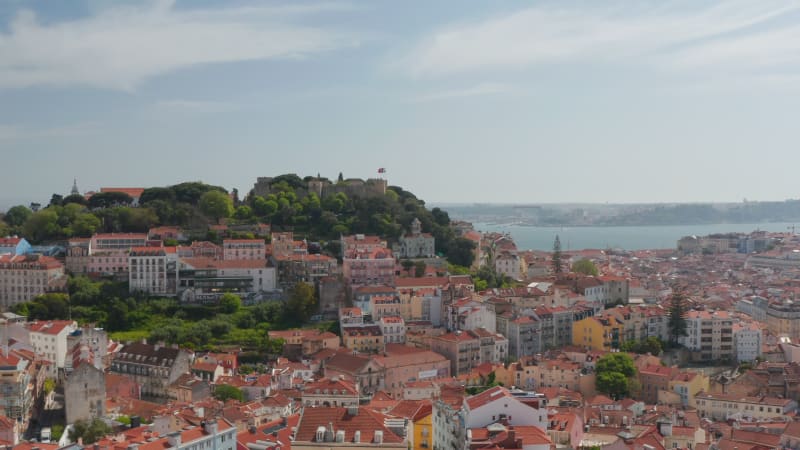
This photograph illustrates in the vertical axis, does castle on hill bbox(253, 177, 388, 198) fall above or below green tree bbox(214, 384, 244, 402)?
above

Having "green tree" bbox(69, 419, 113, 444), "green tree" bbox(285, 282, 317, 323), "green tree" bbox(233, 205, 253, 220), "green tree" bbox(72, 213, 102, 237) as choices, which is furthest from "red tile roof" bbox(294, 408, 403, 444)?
"green tree" bbox(233, 205, 253, 220)

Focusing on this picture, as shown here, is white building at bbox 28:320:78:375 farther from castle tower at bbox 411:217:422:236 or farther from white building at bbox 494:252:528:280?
white building at bbox 494:252:528:280

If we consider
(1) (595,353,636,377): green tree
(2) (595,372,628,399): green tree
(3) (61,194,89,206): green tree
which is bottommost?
(2) (595,372,628,399): green tree

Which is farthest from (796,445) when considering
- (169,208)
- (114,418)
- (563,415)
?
(169,208)

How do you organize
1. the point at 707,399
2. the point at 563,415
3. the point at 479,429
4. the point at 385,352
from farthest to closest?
the point at 385,352
the point at 707,399
the point at 563,415
the point at 479,429

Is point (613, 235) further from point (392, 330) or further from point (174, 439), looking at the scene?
point (174, 439)

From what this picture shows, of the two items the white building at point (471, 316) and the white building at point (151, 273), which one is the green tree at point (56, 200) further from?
the white building at point (471, 316)

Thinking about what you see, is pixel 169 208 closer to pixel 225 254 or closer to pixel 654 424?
pixel 225 254
